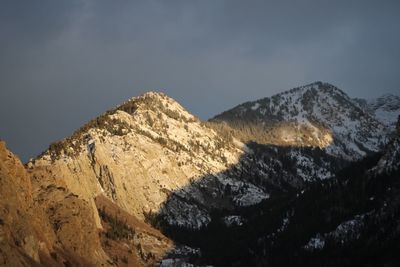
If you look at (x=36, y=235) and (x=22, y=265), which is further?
(x=36, y=235)

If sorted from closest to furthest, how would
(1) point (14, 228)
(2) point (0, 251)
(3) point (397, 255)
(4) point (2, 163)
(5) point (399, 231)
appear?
(2) point (0, 251) < (1) point (14, 228) < (4) point (2, 163) < (3) point (397, 255) < (5) point (399, 231)

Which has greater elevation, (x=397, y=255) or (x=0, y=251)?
(x=397, y=255)

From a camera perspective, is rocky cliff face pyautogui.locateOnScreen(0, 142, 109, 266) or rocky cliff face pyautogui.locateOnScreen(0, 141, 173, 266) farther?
rocky cliff face pyautogui.locateOnScreen(0, 142, 109, 266)

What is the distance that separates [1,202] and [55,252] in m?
25.7

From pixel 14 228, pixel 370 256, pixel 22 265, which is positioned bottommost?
pixel 22 265

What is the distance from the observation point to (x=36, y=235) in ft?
551

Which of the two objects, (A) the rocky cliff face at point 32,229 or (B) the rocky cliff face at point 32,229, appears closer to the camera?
(A) the rocky cliff face at point 32,229

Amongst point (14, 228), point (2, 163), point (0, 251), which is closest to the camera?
point (0, 251)

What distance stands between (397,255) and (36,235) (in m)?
91.0

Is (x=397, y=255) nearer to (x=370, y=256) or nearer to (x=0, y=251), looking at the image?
(x=370, y=256)

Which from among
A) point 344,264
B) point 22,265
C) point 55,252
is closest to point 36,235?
point 55,252

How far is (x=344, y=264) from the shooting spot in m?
199

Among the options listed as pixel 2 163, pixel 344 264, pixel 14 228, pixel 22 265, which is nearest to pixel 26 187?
pixel 2 163

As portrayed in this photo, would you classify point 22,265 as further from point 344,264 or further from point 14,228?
point 344,264
